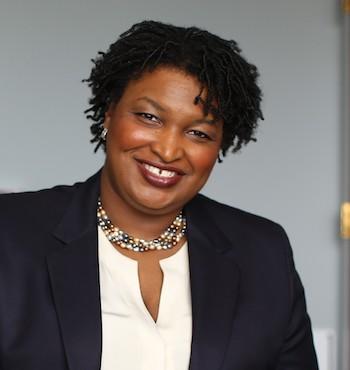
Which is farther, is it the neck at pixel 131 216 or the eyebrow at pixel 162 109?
the neck at pixel 131 216

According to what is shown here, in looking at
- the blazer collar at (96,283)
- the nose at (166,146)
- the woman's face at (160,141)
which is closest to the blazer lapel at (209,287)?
the blazer collar at (96,283)

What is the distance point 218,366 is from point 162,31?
652mm

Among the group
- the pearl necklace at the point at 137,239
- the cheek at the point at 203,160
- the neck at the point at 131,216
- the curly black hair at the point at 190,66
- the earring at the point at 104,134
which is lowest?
the pearl necklace at the point at 137,239

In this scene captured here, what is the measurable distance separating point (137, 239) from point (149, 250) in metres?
0.04

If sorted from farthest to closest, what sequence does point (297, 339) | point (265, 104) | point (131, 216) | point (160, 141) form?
point (265, 104) → point (297, 339) → point (131, 216) → point (160, 141)

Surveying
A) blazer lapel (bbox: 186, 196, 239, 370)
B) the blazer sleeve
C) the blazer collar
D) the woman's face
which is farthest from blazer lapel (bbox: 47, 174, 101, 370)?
the blazer sleeve

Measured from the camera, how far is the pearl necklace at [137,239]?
169 centimetres

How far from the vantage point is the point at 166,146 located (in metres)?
1.56

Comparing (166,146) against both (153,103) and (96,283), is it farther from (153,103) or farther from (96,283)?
(96,283)

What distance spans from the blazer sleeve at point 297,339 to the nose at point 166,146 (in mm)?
435

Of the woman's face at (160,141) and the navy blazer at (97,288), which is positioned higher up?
the woman's face at (160,141)

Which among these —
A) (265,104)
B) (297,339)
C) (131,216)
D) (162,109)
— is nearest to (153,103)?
(162,109)

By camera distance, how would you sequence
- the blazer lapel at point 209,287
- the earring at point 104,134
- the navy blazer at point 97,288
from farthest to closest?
the earring at point 104,134
the blazer lapel at point 209,287
the navy blazer at point 97,288

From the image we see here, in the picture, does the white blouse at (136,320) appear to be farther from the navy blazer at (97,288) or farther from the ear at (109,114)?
the ear at (109,114)
